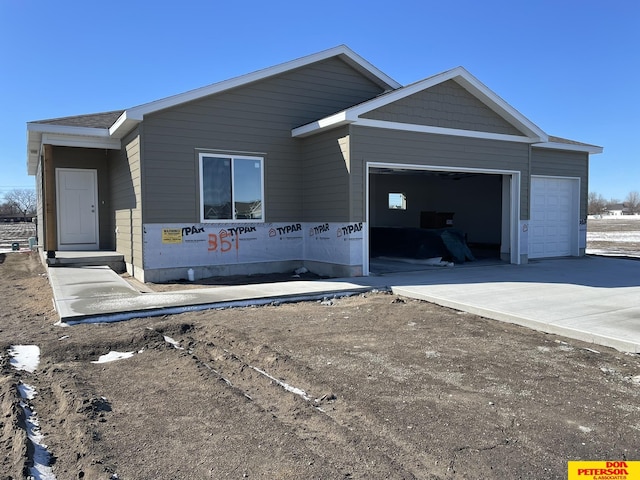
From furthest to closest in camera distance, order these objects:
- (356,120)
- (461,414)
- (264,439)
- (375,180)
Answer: (375,180) → (356,120) → (461,414) → (264,439)

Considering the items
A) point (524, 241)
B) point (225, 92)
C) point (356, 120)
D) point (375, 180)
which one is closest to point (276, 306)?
point (356, 120)

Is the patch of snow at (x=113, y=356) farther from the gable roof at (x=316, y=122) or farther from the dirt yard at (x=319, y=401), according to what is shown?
the gable roof at (x=316, y=122)

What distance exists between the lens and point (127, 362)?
5.23 metres

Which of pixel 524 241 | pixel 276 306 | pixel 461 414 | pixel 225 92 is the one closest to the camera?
pixel 461 414

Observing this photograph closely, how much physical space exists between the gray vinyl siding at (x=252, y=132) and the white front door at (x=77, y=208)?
433 centimetres

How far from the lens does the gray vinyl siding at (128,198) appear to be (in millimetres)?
10750

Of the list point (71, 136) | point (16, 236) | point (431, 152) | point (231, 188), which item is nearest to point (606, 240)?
point (431, 152)

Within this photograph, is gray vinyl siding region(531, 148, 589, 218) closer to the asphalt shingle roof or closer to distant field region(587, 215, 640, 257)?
distant field region(587, 215, 640, 257)

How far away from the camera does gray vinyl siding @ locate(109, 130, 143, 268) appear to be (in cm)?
1075

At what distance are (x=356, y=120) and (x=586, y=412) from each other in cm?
776

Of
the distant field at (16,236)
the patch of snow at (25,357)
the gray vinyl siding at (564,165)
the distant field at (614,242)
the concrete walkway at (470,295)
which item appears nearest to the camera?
the patch of snow at (25,357)

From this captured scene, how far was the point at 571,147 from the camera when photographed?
49.5ft

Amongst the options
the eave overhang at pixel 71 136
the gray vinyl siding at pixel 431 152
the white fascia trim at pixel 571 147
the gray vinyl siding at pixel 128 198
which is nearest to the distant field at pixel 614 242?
the white fascia trim at pixel 571 147

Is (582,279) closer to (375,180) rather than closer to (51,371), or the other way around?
(51,371)
